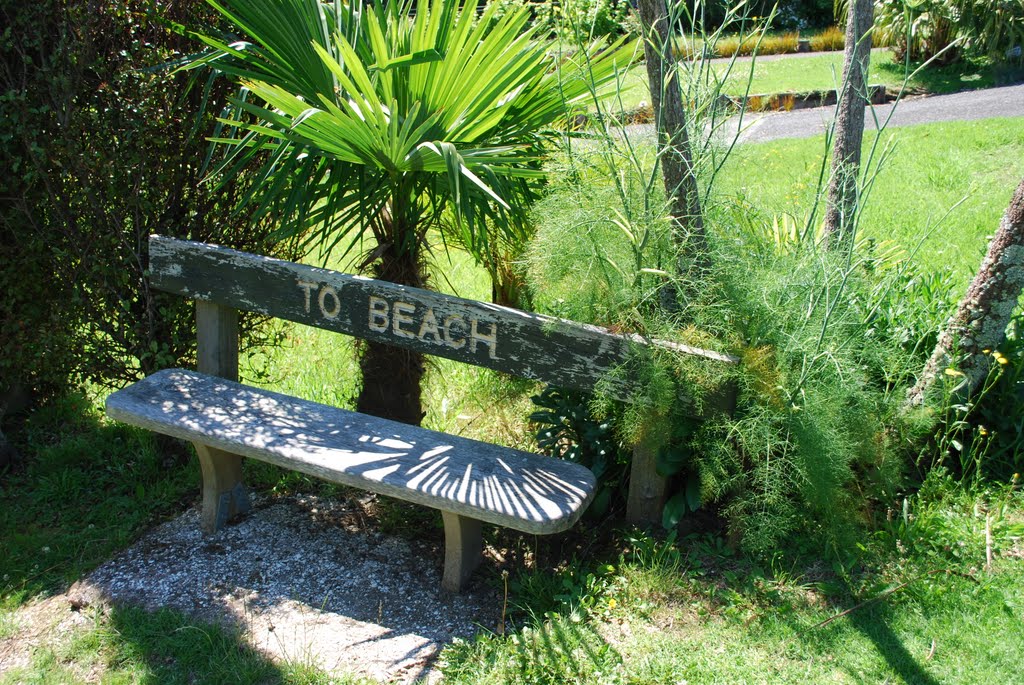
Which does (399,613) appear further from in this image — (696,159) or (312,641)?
(696,159)

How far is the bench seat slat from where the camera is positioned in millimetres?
3057

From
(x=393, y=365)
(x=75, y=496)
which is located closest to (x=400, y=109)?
(x=393, y=365)

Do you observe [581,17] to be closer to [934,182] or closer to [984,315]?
[984,315]

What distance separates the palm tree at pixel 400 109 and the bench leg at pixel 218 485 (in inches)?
38.2

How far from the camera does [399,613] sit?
332 cm

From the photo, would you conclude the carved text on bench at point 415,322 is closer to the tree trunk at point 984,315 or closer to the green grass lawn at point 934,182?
the green grass lawn at point 934,182

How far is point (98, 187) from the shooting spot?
407 centimetres

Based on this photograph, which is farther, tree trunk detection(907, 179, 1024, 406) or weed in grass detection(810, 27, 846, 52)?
weed in grass detection(810, 27, 846, 52)

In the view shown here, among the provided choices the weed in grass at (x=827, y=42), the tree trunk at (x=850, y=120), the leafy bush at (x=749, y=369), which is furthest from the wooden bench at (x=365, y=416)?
the weed in grass at (x=827, y=42)

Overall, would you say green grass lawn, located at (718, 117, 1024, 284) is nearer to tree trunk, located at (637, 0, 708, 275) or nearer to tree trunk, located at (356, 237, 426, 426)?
tree trunk, located at (637, 0, 708, 275)

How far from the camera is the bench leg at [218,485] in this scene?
3.78 meters

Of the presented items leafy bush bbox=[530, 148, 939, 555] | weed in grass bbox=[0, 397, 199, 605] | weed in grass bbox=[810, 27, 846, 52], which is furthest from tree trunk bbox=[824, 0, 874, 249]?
weed in grass bbox=[810, 27, 846, 52]

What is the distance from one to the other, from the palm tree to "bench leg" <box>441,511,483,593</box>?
1.02 m

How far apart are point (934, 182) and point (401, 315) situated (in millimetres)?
4972
